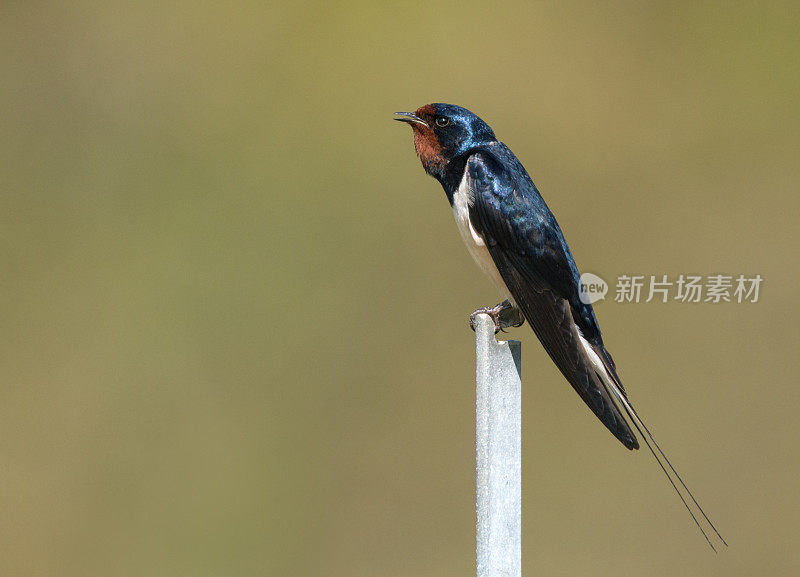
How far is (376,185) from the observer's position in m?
4.54

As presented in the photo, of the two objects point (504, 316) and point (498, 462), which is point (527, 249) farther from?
point (498, 462)

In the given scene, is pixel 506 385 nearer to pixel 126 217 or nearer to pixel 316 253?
pixel 316 253

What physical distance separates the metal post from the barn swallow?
1.21 feet

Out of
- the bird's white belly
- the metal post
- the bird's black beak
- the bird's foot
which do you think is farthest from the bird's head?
the metal post

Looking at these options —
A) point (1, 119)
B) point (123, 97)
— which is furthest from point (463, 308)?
point (1, 119)

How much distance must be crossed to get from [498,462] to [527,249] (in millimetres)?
677

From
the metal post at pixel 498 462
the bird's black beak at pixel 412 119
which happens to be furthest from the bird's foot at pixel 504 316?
the bird's black beak at pixel 412 119

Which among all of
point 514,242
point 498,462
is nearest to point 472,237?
point 514,242

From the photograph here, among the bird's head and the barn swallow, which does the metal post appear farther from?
the bird's head

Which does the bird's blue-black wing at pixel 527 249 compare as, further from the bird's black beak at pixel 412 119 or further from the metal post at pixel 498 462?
the metal post at pixel 498 462

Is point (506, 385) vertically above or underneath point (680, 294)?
above

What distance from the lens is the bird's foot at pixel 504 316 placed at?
203 centimetres

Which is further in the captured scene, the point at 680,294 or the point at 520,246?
the point at 680,294

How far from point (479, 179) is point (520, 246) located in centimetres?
18
